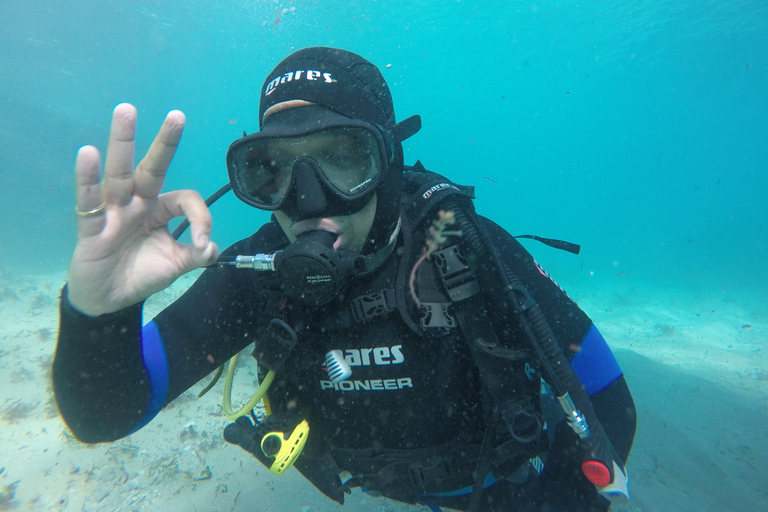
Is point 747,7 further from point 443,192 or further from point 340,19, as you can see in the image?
point 443,192

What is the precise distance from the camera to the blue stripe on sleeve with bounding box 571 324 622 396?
6.80 ft

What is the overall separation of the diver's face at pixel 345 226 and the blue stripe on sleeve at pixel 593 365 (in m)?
1.53

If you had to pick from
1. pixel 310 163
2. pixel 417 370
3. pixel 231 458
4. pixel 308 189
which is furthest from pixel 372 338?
pixel 231 458

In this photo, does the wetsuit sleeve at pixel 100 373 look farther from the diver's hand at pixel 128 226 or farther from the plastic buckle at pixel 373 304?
the plastic buckle at pixel 373 304

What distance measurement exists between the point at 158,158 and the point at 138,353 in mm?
1051

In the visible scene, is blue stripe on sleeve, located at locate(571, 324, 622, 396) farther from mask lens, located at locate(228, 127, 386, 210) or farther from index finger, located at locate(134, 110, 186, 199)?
index finger, located at locate(134, 110, 186, 199)

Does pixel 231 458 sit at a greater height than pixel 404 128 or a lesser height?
lesser

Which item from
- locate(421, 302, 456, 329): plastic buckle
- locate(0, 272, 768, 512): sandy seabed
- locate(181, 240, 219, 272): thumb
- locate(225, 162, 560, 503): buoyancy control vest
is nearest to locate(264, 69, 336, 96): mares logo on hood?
locate(225, 162, 560, 503): buoyancy control vest

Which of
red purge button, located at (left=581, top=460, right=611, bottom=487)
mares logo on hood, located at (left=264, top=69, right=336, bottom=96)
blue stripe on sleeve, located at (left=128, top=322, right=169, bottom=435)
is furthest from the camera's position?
mares logo on hood, located at (left=264, top=69, right=336, bottom=96)

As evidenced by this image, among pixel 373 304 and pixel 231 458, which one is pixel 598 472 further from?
pixel 231 458

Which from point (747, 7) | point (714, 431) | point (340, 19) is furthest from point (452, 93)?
point (714, 431)

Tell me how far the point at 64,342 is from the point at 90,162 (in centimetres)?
89

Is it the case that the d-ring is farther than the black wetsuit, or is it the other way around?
the black wetsuit

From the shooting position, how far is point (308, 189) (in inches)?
74.9
